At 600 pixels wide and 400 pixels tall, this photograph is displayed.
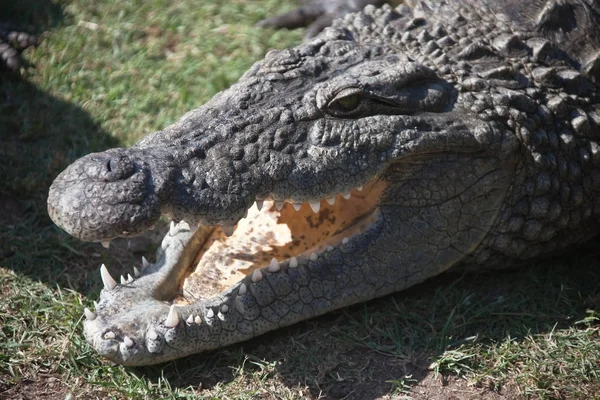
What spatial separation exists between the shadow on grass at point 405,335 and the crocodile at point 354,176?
0.41 ft

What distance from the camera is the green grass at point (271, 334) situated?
3.36 metres

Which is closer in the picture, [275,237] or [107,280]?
Result: [107,280]

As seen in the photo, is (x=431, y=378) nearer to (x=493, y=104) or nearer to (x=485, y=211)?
(x=485, y=211)

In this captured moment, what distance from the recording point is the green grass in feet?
11.0

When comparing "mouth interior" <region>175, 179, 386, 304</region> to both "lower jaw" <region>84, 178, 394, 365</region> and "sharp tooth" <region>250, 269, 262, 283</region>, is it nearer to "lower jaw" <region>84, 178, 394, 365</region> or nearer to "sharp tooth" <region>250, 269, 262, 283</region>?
"lower jaw" <region>84, 178, 394, 365</region>

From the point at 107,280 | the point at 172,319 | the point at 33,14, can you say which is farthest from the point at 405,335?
the point at 33,14

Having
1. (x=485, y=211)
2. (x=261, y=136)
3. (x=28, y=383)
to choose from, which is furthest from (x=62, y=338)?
(x=485, y=211)

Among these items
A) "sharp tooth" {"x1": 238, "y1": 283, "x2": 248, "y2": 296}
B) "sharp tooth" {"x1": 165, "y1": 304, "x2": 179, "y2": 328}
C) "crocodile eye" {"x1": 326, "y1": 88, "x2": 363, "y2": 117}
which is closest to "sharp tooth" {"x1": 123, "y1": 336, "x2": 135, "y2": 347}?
"sharp tooth" {"x1": 165, "y1": 304, "x2": 179, "y2": 328}

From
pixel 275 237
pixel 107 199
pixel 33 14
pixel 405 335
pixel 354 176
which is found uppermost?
pixel 107 199

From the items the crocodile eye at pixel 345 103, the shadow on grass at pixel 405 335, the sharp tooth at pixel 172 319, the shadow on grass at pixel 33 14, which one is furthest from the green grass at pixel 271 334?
the crocodile eye at pixel 345 103

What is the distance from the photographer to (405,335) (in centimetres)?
365

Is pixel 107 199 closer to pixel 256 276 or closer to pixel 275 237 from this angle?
pixel 256 276

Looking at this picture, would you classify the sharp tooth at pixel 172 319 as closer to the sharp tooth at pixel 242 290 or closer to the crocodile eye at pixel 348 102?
the sharp tooth at pixel 242 290

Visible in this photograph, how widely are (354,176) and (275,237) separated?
2.13 ft
